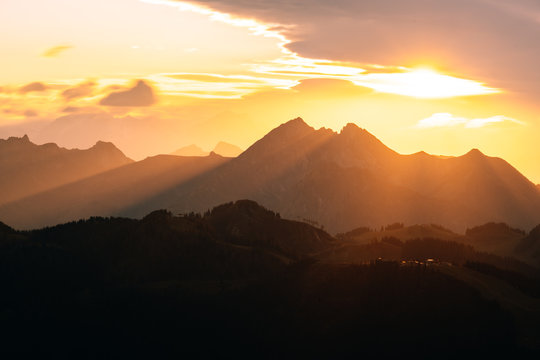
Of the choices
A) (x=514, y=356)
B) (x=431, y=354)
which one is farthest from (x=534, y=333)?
(x=431, y=354)

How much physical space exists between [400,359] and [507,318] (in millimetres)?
31931

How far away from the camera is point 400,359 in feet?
655

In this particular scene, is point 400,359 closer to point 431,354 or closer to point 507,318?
point 431,354

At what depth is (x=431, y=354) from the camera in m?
197

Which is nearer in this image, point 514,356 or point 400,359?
point 514,356

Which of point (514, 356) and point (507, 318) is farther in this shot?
point (507, 318)

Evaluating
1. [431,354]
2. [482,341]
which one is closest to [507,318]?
[482,341]

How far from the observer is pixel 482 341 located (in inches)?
7726

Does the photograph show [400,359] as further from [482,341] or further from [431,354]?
[482,341]

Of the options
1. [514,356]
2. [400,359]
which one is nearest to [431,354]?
[400,359]

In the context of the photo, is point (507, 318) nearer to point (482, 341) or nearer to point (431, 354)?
point (482, 341)

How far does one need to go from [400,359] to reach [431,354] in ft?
28.9

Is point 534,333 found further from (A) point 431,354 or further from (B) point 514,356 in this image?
(A) point 431,354

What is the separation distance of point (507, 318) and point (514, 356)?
1546 cm
